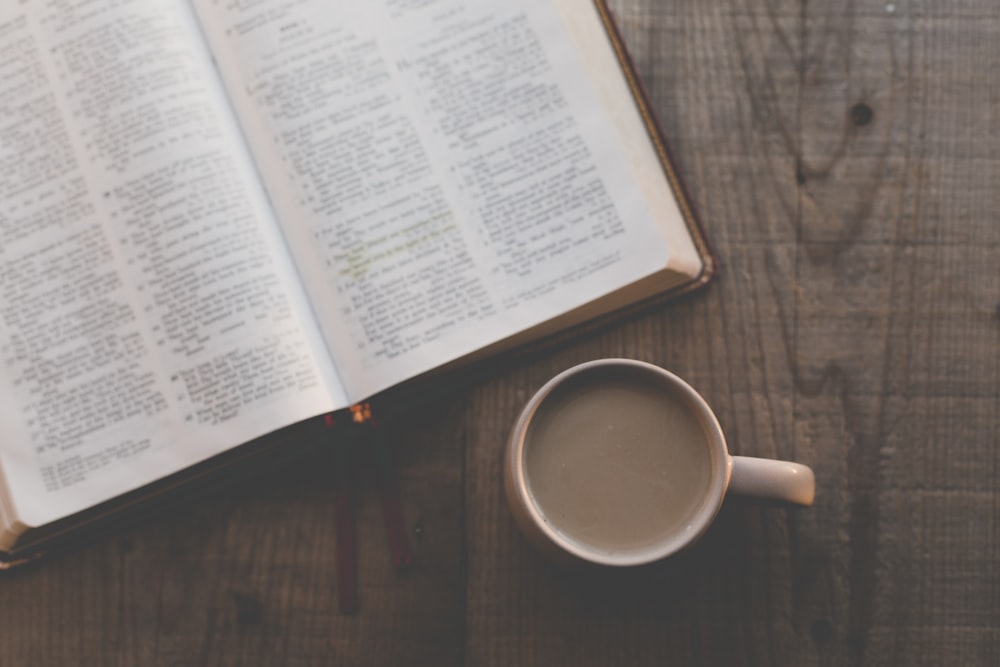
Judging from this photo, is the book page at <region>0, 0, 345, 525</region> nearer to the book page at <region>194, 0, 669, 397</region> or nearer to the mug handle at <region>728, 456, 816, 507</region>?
the book page at <region>194, 0, 669, 397</region>

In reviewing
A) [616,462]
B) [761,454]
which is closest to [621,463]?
[616,462]

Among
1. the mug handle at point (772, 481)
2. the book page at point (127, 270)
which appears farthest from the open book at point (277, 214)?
the mug handle at point (772, 481)

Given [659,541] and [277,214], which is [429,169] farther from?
[659,541]

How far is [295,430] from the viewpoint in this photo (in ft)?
1.99

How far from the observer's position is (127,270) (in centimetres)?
60

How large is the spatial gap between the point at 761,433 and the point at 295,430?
0.34m

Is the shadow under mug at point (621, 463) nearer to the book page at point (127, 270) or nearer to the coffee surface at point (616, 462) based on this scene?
the coffee surface at point (616, 462)

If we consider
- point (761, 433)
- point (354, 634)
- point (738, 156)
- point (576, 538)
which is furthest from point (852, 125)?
point (354, 634)

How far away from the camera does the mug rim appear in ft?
1.67

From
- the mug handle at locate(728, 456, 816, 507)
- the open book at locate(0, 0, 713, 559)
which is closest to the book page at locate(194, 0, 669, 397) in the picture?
the open book at locate(0, 0, 713, 559)

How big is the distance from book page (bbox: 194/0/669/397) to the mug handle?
159 millimetres

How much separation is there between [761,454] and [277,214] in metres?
0.39

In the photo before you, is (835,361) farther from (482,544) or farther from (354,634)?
(354,634)

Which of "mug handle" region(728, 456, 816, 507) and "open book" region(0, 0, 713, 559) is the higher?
"open book" region(0, 0, 713, 559)
